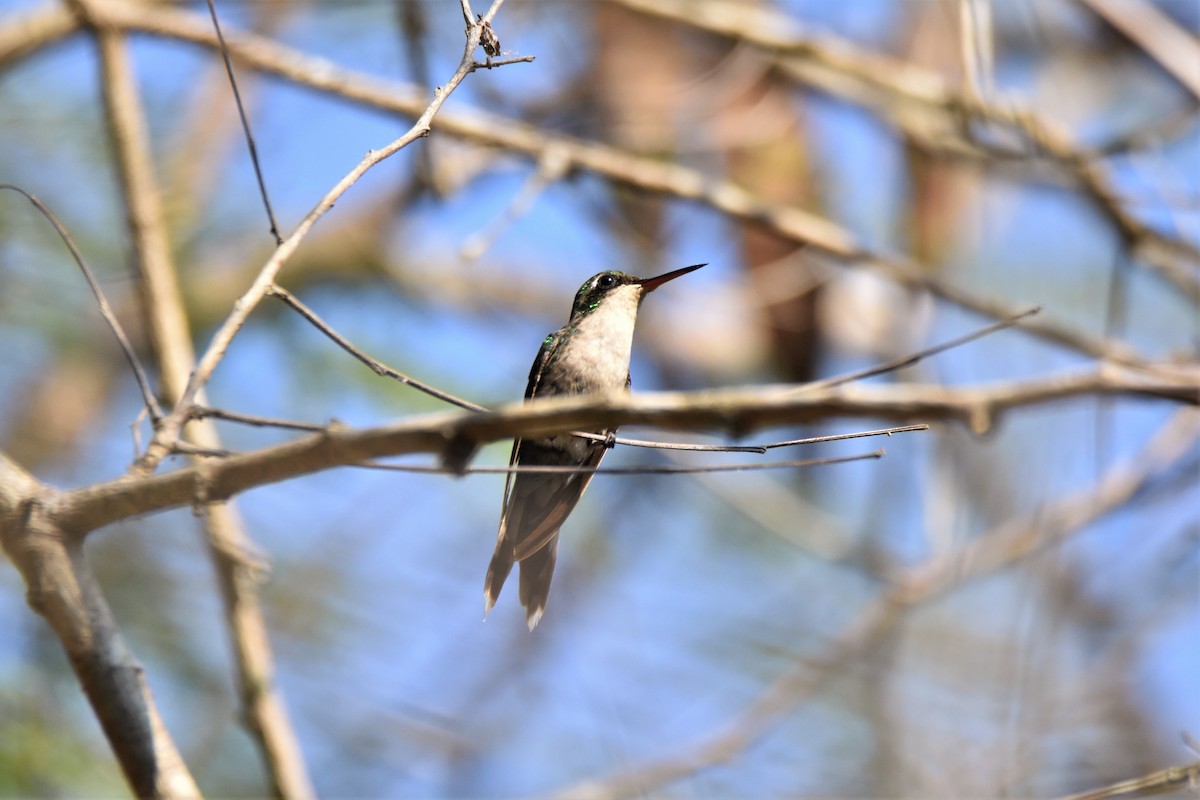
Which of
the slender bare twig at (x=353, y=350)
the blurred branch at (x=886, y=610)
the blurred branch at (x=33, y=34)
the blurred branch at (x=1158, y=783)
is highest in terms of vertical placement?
the blurred branch at (x=33, y=34)

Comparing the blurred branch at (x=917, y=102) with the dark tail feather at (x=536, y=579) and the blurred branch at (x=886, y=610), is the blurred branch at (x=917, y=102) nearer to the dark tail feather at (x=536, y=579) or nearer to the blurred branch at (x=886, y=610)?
the blurred branch at (x=886, y=610)

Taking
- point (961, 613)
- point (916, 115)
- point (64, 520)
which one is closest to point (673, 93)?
point (916, 115)

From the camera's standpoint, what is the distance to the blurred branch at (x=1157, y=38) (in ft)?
13.5

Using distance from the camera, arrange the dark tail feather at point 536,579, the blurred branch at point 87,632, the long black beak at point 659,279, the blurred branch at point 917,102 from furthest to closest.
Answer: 1. the blurred branch at point 917,102
2. the long black beak at point 659,279
3. the dark tail feather at point 536,579
4. the blurred branch at point 87,632

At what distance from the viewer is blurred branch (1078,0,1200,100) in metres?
4.13

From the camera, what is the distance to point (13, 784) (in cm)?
354

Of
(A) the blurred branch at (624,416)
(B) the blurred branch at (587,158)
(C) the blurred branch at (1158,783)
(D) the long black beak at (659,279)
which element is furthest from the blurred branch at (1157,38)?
(A) the blurred branch at (624,416)

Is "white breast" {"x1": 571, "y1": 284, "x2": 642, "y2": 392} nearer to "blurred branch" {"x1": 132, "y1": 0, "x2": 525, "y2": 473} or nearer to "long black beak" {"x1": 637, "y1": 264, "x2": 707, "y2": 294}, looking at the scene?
"long black beak" {"x1": 637, "y1": 264, "x2": 707, "y2": 294}

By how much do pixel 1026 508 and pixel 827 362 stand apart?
378cm

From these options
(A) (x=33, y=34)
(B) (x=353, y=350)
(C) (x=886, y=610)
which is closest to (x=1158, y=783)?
(B) (x=353, y=350)

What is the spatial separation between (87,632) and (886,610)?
304 cm

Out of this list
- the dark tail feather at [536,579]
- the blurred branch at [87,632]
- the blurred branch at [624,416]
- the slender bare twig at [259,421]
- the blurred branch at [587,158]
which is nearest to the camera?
the blurred branch at [624,416]

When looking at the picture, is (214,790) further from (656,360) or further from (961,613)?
(656,360)

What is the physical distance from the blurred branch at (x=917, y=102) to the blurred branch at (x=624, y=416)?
2.85 m
